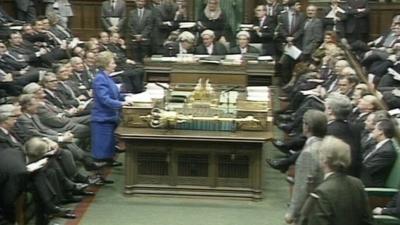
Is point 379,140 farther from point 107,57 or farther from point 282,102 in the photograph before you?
point 282,102

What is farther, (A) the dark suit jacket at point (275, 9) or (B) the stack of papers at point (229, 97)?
(A) the dark suit jacket at point (275, 9)

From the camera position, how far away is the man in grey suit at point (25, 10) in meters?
16.3

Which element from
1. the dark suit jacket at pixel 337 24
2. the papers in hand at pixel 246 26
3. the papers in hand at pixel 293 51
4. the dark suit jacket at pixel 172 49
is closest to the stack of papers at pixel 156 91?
the dark suit jacket at pixel 172 49

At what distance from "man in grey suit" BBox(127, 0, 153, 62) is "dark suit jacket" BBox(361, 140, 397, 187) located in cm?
849

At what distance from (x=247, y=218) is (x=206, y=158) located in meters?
0.88

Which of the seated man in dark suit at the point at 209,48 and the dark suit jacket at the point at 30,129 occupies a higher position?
the seated man in dark suit at the point at 209,48

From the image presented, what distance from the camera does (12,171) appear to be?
7.23 meters

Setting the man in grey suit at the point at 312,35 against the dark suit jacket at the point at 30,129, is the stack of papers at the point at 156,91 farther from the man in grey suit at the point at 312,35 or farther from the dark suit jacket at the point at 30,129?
the man in grey suit at the point at 312,35

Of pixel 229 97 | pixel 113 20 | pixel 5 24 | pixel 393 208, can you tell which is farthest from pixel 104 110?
pixel 113 20

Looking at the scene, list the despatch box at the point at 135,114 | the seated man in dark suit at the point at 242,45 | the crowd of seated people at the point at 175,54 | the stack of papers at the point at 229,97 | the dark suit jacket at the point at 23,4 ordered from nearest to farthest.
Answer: the crowd of seated people at the point at 175,54 → the despatch box at the point at 135,114 → the stack of papers at the point at 229,97 → the seated man in dark suit at the point at 242,45 → the dark suit jacket at the point at 23,4

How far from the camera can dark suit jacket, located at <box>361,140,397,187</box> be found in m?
7.20

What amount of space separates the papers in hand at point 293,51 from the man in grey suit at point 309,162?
8251 millimetres

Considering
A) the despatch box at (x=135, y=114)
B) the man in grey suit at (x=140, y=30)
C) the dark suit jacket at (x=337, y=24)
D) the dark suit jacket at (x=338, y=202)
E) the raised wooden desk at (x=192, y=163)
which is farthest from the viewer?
the dark suit jacket at (x=337, y=24)

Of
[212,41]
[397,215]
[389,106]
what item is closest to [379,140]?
[397,215]
